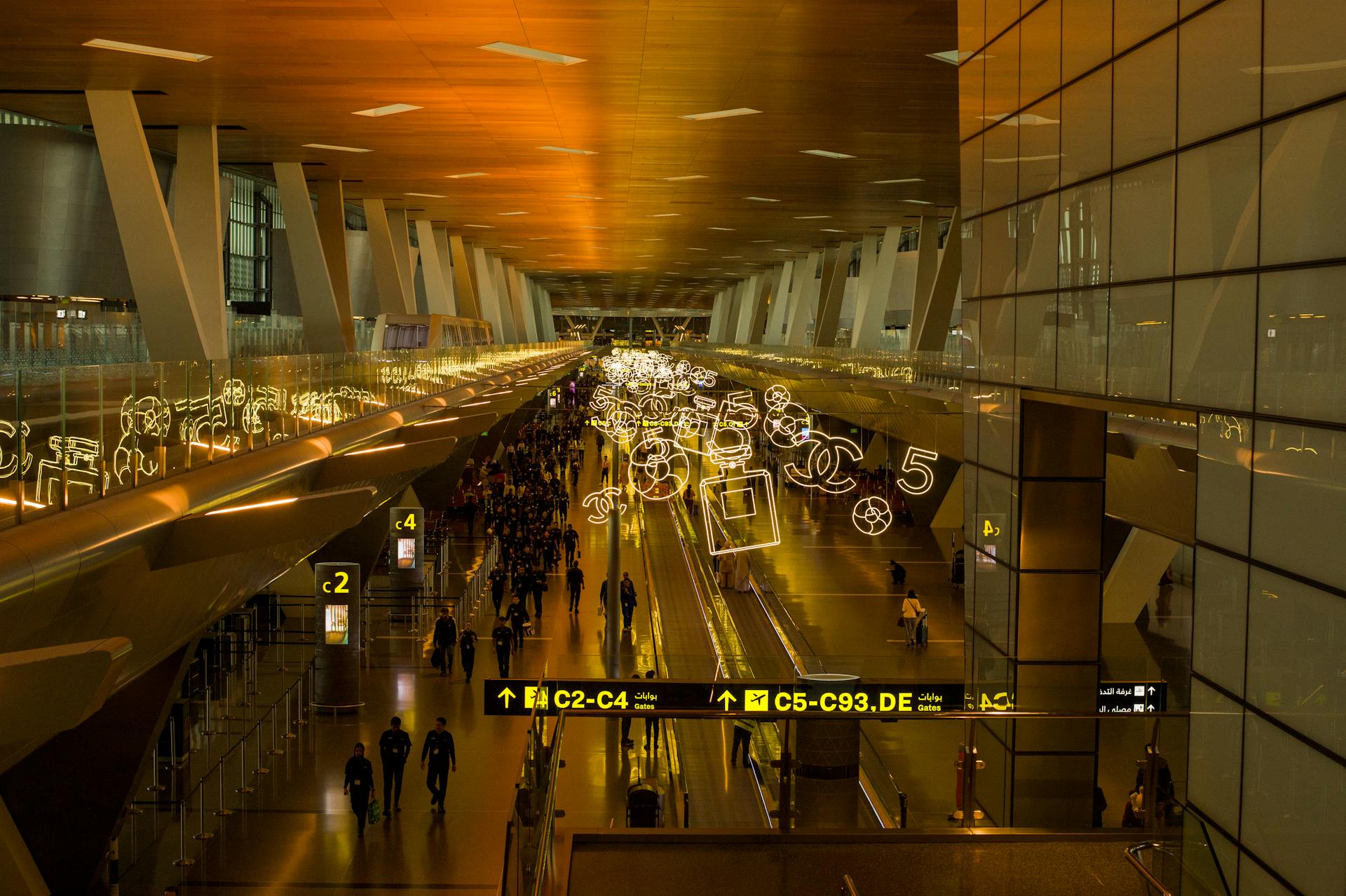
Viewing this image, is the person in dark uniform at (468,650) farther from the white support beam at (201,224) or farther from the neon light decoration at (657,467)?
the white support beam at (201,224)

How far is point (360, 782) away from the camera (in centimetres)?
1290

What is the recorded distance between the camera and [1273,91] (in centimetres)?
582

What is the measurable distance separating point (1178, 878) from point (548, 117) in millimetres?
14140

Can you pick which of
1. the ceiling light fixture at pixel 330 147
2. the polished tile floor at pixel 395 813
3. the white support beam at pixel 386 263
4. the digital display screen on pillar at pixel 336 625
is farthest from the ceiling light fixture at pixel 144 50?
the white support beam at pixel 386 263

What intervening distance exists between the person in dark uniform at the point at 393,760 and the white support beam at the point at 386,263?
64.3ft

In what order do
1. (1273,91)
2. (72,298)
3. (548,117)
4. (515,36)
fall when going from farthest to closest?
(72,298)
(548,117)
(515,36)
(1273,91)

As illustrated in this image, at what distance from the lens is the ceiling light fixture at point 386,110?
684 inches

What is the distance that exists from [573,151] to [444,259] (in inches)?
860

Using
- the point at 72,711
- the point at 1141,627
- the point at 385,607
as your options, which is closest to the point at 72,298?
the point at 385,607

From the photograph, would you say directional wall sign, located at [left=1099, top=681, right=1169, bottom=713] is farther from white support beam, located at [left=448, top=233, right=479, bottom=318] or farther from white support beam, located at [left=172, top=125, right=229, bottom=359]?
white support beam, located at [left=448, top=233, right=479, bottom=318]

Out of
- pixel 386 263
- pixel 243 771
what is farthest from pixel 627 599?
pixel 386 263

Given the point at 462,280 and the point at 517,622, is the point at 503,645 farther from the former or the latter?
the point at 462,280

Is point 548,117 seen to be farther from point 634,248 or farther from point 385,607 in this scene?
point 634,248

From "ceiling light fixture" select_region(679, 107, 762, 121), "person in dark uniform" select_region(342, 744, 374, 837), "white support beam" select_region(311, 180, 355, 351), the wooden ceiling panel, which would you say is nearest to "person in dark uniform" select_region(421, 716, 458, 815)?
"person in dark uniform" select_region(342, 744, 374, 837)
